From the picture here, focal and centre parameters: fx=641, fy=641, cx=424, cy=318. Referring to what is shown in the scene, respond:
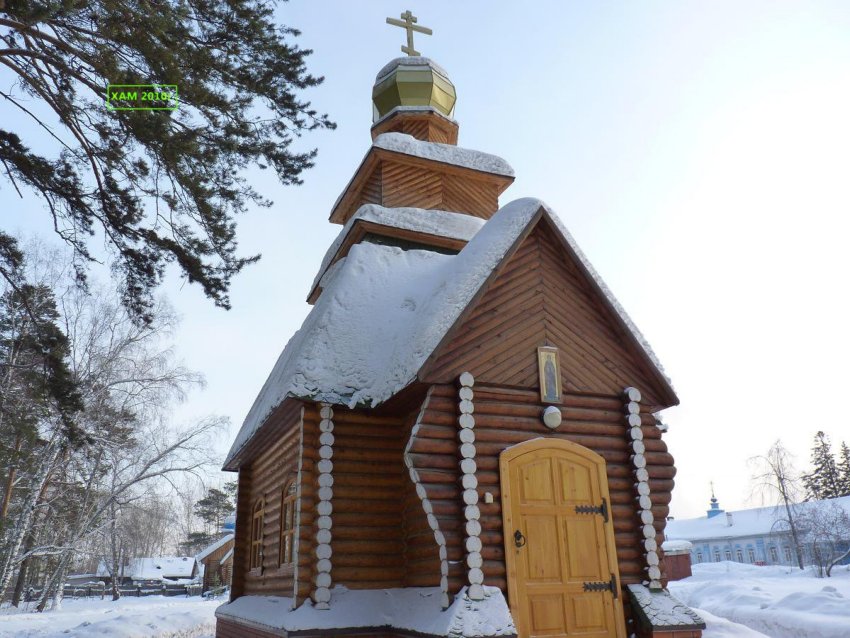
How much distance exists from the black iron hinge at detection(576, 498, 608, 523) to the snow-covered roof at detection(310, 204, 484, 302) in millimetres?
5678

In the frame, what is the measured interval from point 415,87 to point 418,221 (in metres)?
4.61

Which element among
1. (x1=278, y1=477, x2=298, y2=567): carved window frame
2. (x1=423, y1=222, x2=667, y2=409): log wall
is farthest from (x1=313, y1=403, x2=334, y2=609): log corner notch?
(x1=423, y1=222, x2=667, y2=409): log wall

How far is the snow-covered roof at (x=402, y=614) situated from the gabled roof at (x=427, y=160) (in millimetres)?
8152

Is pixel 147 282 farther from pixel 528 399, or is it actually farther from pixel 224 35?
pixel 528 399

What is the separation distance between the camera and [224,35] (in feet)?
23.1

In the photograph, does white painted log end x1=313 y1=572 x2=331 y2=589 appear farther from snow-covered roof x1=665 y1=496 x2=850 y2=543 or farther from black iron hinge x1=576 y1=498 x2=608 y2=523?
snow-covered roof x1=665 y1=496 x2=850 y2=543

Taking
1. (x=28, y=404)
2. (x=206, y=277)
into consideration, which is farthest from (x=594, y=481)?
(x=28, y=404)

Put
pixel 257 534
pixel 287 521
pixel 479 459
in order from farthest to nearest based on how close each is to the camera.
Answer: pixel 257 534
pixel 287 521
pixel 479 459

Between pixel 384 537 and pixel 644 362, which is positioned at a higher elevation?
pixel 644 362

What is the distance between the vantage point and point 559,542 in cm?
736

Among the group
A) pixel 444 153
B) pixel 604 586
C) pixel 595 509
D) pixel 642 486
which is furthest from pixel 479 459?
pixel 444 153

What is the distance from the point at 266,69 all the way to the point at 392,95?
7893 millimetres

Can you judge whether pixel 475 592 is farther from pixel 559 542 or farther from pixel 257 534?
pixel 257 534

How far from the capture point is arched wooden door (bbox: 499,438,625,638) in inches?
276
